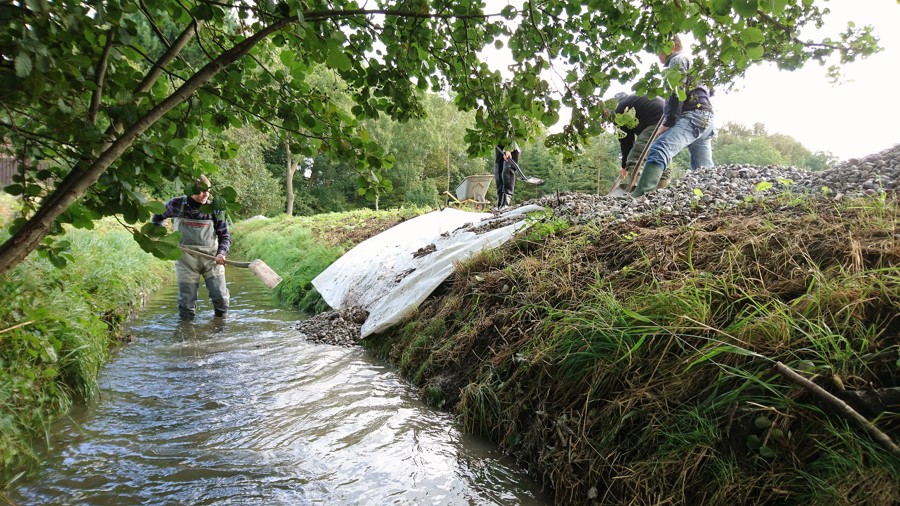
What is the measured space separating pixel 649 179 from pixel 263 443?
14.9 feet

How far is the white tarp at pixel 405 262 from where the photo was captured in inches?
191

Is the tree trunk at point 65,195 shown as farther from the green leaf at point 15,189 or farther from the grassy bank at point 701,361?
the grassy bank at point 701,361

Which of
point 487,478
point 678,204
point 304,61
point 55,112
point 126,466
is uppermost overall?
point 304,61

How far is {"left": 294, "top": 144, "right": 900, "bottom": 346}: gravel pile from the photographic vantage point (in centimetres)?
329

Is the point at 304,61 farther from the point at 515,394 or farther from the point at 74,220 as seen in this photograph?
the point at 515,394

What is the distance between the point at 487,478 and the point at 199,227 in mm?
5290

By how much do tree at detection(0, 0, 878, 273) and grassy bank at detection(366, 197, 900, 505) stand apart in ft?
3.35

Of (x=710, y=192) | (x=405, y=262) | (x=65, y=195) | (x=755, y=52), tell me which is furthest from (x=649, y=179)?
(x=65, y=195)

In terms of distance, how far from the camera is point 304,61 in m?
2.15

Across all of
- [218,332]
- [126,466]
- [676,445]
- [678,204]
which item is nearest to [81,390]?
[126,466]

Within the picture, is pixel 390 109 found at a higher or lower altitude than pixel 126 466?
higher

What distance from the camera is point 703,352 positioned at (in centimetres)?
204

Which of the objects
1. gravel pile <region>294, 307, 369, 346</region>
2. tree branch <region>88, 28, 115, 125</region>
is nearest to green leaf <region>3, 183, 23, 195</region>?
tree branch <region>88, 28, 115, 125</region>

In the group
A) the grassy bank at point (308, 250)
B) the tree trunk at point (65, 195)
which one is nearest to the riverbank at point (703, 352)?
the tree trunk at point (65, 195)
